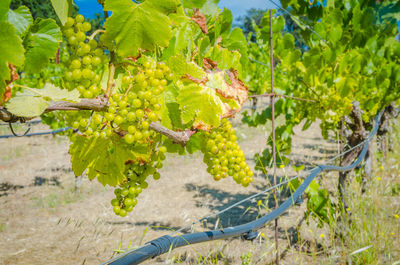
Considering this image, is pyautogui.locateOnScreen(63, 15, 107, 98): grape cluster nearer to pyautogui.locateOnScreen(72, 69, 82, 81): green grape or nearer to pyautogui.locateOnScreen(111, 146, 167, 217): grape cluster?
pyautogui.locateOnScreen(72, 69, 82, 81): green grape

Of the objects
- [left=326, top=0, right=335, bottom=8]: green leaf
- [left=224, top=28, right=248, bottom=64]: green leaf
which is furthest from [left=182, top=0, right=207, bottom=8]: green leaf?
[left=326, top=0, right=335, bottom=8]: green leaf

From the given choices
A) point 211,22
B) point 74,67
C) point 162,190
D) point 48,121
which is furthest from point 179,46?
point 48,121

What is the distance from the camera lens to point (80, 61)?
0.69 m

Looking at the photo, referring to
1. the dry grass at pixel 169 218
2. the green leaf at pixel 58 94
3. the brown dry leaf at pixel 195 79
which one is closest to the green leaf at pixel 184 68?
the brown dry leaf at pixel 195 79

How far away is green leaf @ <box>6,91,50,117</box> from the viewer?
1.81ft

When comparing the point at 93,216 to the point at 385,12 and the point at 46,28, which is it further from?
the point at 385,12

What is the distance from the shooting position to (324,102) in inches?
100

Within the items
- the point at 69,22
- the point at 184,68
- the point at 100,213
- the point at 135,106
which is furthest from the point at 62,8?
the point at 100,213

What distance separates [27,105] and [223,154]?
77cm

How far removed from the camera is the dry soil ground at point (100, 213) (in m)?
2.55

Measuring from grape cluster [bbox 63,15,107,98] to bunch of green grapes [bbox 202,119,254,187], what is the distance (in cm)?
56

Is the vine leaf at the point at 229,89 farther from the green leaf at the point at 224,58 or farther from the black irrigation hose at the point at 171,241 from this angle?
the black irrigation hose at the point at 171,241

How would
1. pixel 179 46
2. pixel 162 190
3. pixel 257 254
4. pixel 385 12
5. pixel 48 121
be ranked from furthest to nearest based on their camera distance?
pixel 48 121, pixel 162 190, pixel 257 254, pixel 385 12, pixel 179 46

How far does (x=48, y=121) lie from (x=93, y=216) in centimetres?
222
